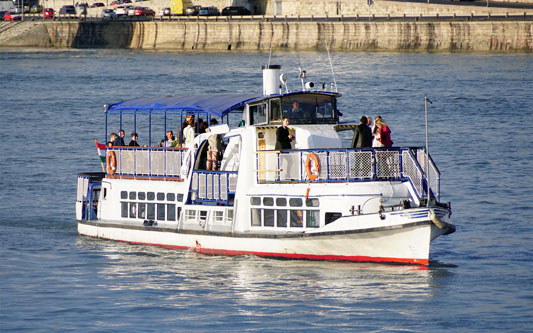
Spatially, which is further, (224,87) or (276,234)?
(224,87)

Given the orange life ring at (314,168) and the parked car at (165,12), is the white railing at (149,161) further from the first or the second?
the parked car at (165,12)

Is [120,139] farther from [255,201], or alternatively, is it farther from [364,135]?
[364,135]

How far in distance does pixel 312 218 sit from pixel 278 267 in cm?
164

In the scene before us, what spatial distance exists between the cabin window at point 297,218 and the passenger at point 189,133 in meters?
4.32

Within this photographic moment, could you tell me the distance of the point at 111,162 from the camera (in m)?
33.2

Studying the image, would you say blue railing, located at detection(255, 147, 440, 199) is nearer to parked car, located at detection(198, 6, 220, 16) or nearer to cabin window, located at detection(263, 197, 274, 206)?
cabin window, located at detection(263, 197, 274, 206)

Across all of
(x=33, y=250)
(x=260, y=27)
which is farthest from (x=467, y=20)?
(x=33, y=250)

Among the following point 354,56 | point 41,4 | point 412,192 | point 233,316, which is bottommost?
point 233,316

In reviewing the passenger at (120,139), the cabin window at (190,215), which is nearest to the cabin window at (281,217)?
the cabin window at (190,215)

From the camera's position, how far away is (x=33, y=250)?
108 ft

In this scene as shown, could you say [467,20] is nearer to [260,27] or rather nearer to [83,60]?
[260,27]

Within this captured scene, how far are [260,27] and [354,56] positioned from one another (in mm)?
13636

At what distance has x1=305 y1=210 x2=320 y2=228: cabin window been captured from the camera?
28.2 metres

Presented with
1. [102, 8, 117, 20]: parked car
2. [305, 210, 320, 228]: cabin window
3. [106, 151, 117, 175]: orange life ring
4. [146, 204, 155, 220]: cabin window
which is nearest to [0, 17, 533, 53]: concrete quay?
[102, 8, 117, 20]: parked car
